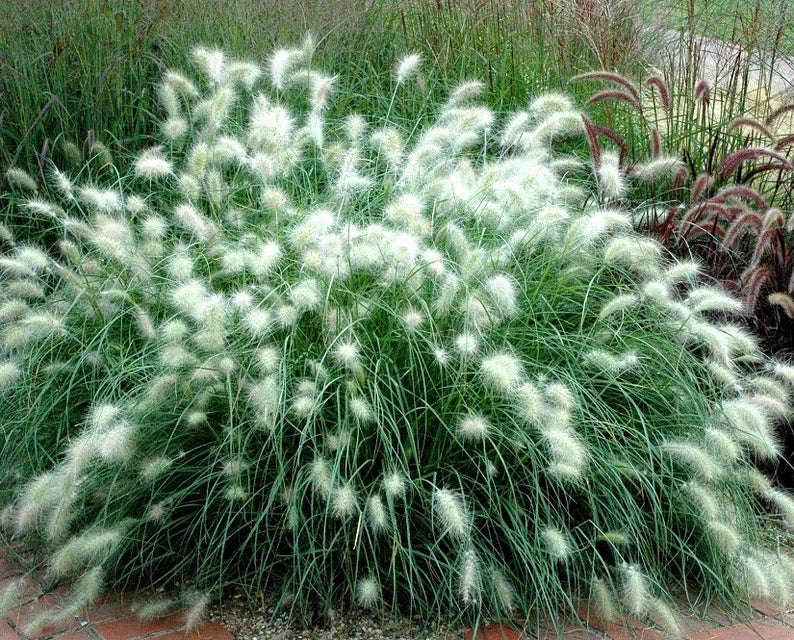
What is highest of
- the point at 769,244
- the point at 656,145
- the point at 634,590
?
the point at 656,145

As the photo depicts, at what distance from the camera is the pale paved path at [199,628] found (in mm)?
2887

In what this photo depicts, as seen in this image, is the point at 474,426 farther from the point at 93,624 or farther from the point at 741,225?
the point at 741,225

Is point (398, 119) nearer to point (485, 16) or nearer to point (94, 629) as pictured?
point (485, 16)

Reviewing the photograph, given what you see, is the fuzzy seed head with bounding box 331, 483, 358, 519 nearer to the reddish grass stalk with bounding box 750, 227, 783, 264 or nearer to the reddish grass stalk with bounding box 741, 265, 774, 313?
the reddish grass stalk with bounding box 741, 265, 774, 313

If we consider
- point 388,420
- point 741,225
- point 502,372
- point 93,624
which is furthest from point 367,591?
point 741,225

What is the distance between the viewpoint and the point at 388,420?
2.90 m

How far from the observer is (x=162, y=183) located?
14.8ft

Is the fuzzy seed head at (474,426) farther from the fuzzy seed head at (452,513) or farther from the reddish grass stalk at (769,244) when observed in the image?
the reddish grass stalk at (769,244)

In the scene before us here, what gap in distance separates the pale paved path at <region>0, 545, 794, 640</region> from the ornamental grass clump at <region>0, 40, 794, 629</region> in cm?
7

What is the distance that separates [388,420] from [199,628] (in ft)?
2.63

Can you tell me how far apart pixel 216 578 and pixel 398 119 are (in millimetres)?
2717

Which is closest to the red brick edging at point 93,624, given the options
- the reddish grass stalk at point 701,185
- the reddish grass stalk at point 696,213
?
the reddish grass stalk at point 696,213

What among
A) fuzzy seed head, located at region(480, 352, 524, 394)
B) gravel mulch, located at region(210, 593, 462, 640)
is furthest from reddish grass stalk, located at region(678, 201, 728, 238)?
gravel mulch, located at region(210, 593, 462, 640)

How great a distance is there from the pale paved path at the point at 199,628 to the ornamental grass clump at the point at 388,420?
68 millimetres
